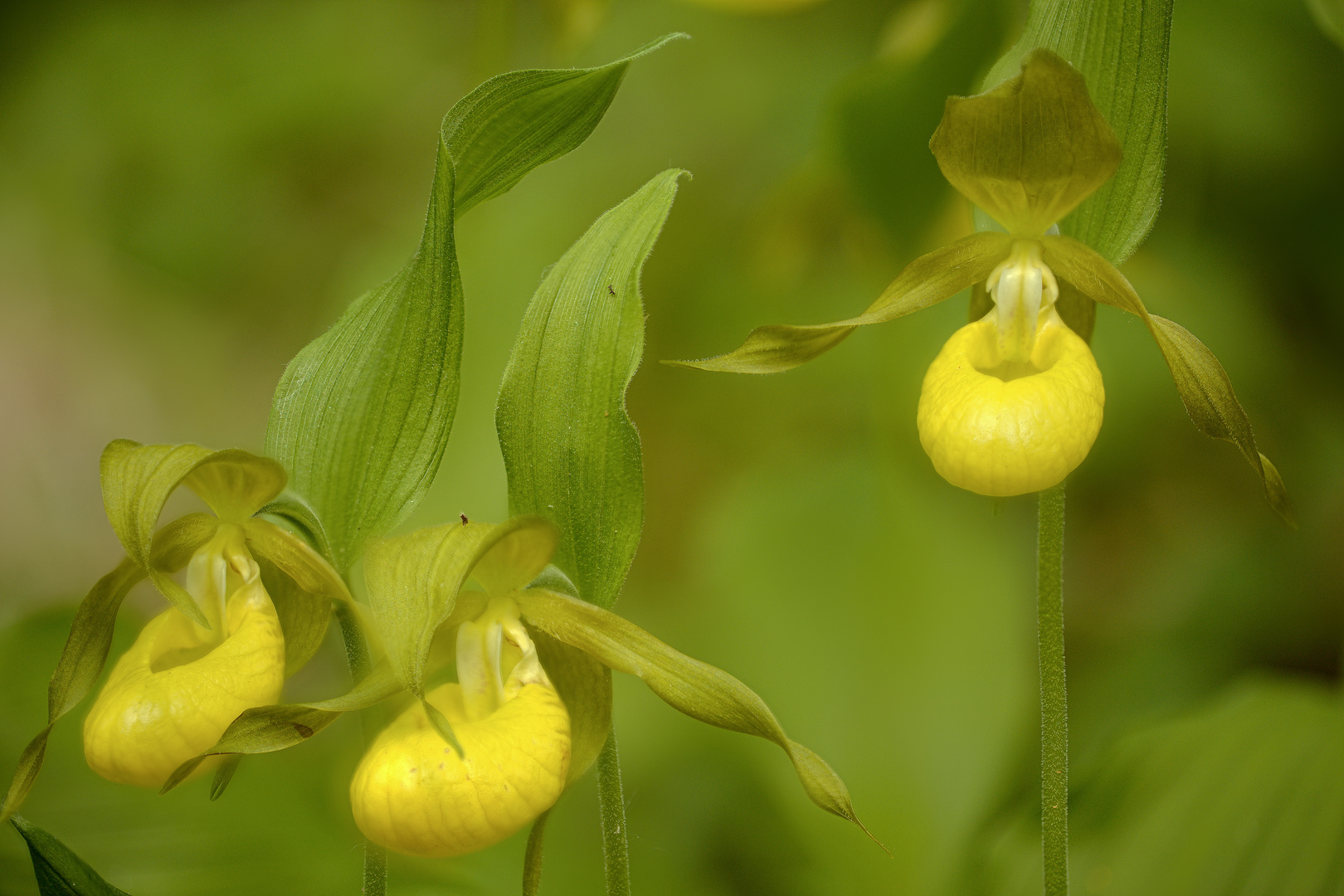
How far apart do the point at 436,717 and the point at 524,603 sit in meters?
0.18

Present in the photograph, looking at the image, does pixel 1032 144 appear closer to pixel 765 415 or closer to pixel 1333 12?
pixel 1333 12

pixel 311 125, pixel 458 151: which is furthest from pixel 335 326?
pixel 311 125

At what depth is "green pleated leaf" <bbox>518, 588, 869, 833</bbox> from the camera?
0.83 m

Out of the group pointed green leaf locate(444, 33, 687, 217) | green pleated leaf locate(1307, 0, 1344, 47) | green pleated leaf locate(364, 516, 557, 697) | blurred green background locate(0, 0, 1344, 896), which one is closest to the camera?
green pleated leaf locate(364, 516, 557, 697)

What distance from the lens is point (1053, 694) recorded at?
91cm

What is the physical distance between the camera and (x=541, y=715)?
35.5 inches

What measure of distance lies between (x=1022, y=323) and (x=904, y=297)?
12 centimetres

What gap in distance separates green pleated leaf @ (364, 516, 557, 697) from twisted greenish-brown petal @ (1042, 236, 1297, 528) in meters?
0.56

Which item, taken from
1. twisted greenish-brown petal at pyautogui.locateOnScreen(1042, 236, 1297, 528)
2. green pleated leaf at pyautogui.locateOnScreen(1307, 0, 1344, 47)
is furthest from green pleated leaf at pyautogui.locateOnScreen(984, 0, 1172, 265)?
green pleated leaf at pyautogui.locateOnScreen(1307, 0, 1344, 47)

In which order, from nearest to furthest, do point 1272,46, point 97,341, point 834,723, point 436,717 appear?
point 436,717 → point 834,723 → point 1272,46 → point 97,341

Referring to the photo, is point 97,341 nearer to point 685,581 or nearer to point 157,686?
point 685,581

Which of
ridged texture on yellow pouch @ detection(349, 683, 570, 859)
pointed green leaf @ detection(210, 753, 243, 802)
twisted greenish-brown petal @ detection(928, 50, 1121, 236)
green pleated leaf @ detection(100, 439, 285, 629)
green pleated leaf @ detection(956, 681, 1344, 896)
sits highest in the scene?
twisted greenish-brown petal @ detection(928, 50, 1121, 236)

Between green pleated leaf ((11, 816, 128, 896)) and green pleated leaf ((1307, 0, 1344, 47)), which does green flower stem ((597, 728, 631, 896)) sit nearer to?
green pleated leaf ((11, 816, 128, 896))

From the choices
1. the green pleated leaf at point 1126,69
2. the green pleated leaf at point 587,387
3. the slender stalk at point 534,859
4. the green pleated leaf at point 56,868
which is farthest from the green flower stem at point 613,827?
the green pleated leaf at point 1126,69
